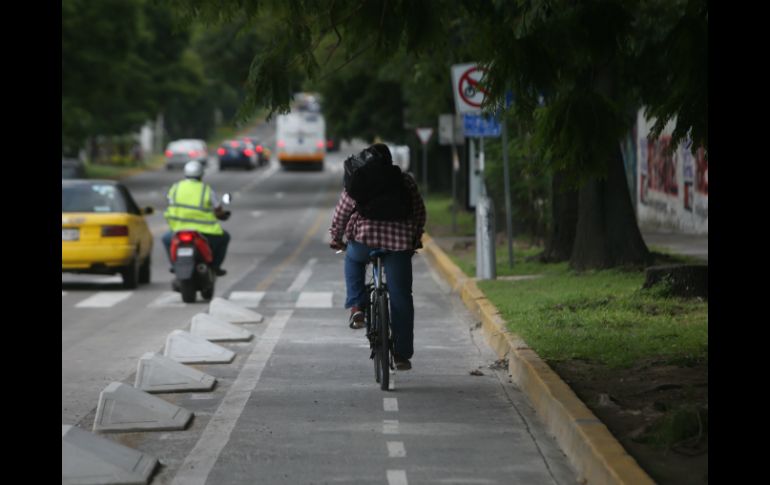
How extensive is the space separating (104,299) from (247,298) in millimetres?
1818

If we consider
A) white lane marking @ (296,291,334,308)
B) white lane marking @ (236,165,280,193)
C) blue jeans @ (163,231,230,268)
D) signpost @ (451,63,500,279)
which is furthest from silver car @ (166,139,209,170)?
blue jeans @ (163,231,230,268)

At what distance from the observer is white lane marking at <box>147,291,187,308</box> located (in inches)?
739

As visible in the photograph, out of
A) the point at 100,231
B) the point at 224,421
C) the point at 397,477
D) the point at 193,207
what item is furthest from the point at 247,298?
the point at 397,477

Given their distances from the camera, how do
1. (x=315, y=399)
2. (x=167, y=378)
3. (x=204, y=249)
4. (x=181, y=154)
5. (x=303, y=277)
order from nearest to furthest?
(x=315, y=399)
(x=167, y=378)
(x=204, y=249)
(x=303, y=277)
(x=181, y=154)

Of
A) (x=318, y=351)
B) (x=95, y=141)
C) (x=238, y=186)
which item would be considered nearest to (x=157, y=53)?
(x=95, y=141)

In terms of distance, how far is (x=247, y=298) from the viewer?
1972 centimetres

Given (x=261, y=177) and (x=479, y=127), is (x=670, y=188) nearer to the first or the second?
(x=479, y=127)

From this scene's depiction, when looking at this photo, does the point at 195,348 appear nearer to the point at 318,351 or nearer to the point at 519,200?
the point at 318,351

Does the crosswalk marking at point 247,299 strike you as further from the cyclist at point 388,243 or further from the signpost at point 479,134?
the cyclist at point 388,243

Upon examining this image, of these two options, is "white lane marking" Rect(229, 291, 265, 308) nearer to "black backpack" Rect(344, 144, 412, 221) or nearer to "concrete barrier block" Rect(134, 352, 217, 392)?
"concrete barrier block" Rect(134, 352, 217, 392)

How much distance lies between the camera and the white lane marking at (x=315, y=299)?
18594mm

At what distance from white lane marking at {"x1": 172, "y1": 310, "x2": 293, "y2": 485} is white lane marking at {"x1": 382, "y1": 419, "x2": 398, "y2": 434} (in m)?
0.94

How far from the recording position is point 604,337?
43.0 ft
